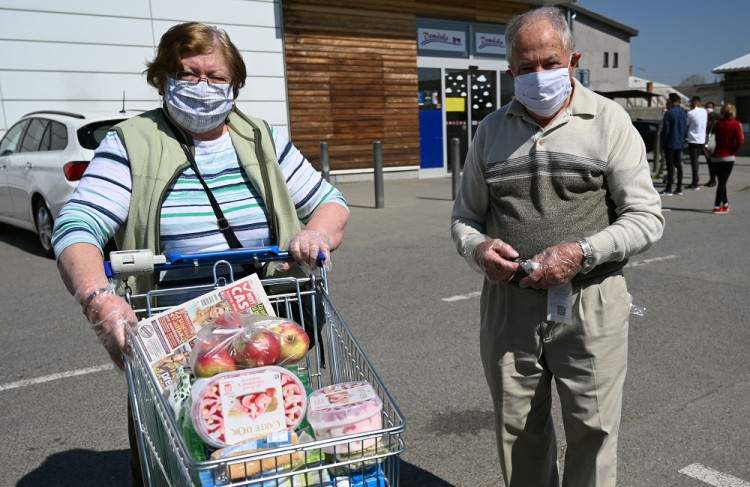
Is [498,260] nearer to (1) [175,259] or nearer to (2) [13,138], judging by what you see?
(1) [175,259]

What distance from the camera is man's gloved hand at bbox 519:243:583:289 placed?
7.16 feet

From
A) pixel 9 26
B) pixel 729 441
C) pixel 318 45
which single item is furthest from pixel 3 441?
pixel 318 45

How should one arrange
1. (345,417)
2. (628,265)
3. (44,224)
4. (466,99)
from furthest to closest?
(466,99) → (44,224) → (628,265) → (345,417)

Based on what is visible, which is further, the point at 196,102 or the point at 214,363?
the point at 196,102

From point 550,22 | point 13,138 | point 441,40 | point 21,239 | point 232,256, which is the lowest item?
point 21,239

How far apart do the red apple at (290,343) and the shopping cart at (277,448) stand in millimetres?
103

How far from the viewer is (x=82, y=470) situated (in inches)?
133

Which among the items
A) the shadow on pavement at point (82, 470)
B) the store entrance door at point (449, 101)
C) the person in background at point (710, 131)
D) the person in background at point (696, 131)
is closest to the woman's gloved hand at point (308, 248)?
the shadow on pavement at point (82, 470)

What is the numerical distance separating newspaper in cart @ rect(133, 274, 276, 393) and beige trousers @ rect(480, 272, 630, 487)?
955 mm

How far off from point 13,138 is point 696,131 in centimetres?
1328

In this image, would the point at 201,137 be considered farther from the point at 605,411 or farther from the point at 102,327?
the point at 605,411

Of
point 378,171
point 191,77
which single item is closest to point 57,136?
point 378,171

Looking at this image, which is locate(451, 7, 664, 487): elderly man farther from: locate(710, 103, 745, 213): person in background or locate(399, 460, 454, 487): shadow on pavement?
locate(710, 103, 745, 213): person in background

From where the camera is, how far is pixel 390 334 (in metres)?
5.26
